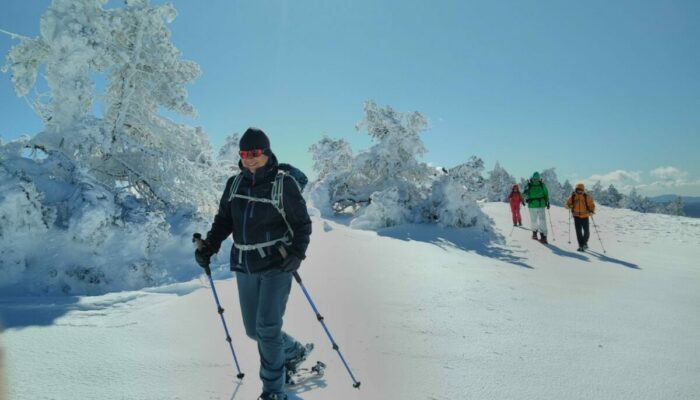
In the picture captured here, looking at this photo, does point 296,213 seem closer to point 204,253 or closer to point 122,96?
point 204,253

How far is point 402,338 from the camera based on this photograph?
391 cm

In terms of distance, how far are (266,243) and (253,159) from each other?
0.66 meters

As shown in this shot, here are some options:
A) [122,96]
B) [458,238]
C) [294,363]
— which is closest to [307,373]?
[294,363]

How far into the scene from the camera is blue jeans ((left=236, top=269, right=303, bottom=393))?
2.67 m

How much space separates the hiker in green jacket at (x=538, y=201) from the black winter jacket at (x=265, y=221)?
10.9 m

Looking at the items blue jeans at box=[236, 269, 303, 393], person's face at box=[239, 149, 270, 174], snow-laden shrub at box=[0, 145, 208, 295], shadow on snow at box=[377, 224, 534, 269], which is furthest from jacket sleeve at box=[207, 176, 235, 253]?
shadow on snow at box=[377, 224, 534, 269]

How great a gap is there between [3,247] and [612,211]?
24292 mm

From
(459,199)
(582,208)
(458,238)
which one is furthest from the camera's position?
(459,199)

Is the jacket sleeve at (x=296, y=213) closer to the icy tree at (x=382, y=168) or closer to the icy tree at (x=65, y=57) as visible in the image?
the icy tree at (x=65, y=57)

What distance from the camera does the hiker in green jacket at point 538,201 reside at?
38.8ft

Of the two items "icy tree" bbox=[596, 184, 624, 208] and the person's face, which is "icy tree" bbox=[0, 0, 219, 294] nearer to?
the person's face

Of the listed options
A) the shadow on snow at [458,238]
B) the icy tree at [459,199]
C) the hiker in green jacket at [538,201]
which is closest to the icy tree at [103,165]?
the shadow on snow at [458,238]

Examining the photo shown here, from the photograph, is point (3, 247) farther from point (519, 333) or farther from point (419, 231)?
point (419, 231)

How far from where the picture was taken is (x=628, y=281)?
22.4 feet
